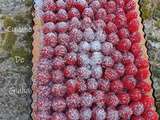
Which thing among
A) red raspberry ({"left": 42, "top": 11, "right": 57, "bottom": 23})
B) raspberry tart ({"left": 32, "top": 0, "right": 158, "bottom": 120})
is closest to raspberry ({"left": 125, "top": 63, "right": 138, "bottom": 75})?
raspberry tart ({"left": 32, "top": 0, "right": 158, "bottom": 120})

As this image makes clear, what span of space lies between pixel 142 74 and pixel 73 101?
0.38 m

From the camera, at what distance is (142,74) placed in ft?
7.51

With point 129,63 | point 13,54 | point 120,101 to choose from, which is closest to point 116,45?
point 129,63

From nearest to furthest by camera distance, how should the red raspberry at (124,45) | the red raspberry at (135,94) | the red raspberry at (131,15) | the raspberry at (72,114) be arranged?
the raspberry at (72,114), the red raspberry at (135,94), the red raspberry at (124,45), the red raspberry at (131,15)

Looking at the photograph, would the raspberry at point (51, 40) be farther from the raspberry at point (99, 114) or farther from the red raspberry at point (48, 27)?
the raspberry at point (99, 114)

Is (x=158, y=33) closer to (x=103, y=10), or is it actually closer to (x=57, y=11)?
(x=103, y=10)

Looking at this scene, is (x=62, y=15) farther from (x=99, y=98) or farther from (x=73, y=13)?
(x=99, y=98)

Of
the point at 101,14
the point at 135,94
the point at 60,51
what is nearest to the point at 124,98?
the point at 135,94

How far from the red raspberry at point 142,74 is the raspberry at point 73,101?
33 centimetres

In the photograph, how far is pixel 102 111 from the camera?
2.16 metres

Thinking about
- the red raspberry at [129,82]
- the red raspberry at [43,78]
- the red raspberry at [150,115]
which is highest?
the red raspberry at [43,78]

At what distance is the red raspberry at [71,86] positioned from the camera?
218 centimetres

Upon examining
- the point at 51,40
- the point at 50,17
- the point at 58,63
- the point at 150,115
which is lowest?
the point at 150,115

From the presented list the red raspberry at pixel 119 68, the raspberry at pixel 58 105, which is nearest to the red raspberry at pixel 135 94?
the red raspberry at pixel 119 68
